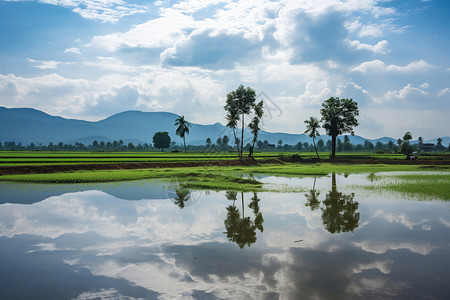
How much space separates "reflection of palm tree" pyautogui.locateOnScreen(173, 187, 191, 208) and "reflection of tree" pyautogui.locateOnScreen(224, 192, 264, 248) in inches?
131

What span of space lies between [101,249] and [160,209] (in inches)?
248

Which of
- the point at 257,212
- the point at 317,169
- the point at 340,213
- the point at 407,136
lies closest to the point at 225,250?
the point at 257,212

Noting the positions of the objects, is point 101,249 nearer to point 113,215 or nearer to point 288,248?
point 113,215

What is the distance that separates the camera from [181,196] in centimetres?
2048

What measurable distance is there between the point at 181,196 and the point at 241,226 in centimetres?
840

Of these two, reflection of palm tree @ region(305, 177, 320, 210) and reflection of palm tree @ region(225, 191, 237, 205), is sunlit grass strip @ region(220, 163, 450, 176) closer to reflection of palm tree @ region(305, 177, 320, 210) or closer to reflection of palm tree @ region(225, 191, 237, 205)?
reflection of palm tree @ region(305, 177, 320, 210)

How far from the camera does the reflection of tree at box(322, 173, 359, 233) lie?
1278cm

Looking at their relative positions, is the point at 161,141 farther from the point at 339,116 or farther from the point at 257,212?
the point at 257,212

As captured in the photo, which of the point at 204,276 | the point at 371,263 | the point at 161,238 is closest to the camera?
the point at 204,276

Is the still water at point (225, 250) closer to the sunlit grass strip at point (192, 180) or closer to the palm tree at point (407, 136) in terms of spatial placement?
the sunlit grass strip at point (192, 180)

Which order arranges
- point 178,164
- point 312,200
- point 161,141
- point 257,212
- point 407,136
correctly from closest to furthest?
point 257,212, point 312,200, point 178,164, point 407,136, point 161,141

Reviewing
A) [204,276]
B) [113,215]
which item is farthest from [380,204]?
[113,215]

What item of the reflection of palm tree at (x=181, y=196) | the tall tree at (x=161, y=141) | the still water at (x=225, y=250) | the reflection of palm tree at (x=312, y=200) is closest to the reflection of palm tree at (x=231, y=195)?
the still water at (x=225, y=250)

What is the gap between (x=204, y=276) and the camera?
26.1 ft
